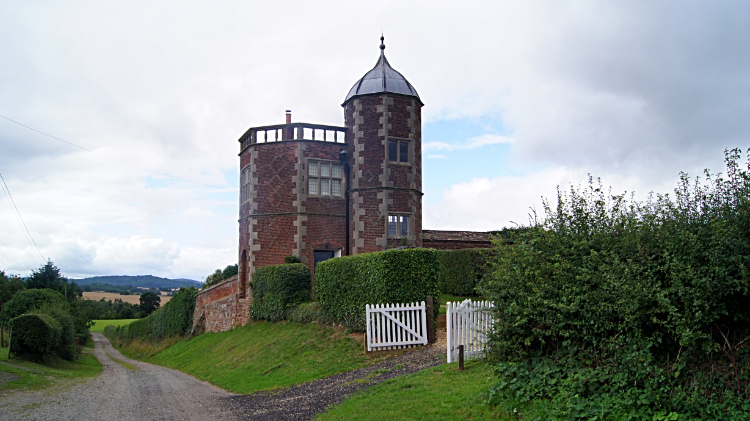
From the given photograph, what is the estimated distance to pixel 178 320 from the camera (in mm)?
39844

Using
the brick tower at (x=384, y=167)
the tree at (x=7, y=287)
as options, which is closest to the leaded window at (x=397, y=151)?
the brick tower at (x=384, y=167)

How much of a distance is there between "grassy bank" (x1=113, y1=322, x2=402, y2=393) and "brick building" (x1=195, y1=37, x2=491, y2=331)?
3.47 meters

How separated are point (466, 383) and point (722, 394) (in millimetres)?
4596

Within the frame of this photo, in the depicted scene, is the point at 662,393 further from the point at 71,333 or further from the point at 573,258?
the point at 71,333

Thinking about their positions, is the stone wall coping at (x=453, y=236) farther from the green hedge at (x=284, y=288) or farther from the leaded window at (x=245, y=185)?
the leaded window at (x=245, y=185)

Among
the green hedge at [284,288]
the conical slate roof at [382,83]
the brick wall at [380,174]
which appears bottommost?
the green hedge at [284,288]

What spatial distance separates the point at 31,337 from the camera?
74.1 feet

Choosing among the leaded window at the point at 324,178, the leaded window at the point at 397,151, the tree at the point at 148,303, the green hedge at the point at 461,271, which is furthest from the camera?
the tree at the point at 148,303

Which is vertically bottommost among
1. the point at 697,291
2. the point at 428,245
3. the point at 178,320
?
the point at 178,320

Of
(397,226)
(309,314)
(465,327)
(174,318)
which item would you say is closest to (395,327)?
(465,327)

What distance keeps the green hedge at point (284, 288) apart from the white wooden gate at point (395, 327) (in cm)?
897

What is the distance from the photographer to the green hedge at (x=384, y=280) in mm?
17234

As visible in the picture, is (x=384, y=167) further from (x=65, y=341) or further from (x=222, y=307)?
(x=65, y=341)

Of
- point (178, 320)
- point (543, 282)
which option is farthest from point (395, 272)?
point (178, 320)
